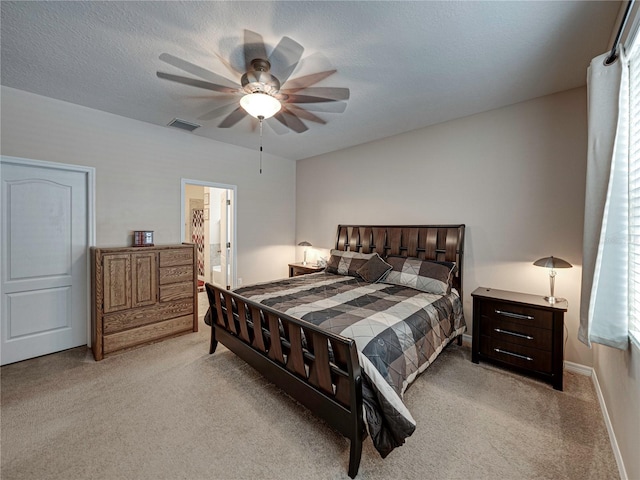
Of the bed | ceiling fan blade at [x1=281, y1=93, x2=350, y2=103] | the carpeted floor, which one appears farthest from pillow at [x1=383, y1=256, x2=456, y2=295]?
ceiling fan blade at [x1=281, y1=93, x2=350, y2=103]

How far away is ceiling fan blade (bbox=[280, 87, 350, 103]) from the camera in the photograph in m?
2.35

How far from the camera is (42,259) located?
3.00 m

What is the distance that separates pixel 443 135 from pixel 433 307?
2271 millimetres

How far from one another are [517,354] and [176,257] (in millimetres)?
3965

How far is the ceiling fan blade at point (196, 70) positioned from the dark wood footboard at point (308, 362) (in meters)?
1.89

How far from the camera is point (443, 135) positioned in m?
3.54

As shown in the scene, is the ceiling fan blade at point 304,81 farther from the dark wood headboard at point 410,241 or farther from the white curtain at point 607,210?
the dark wood headboard at point 410,241

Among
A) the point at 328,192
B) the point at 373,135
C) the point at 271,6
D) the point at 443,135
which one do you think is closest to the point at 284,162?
the point at 328,192

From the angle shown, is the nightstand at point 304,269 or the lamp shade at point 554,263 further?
the nightstand at point 304,269

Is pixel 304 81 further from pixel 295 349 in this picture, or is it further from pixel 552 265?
pixel 552 265

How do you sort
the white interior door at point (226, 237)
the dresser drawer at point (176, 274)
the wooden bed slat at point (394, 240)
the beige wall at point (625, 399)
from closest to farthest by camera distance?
the beige wall at point (625, 399) < the dresser drawer at point (176, 274) < the wooden bed slat at point (394, 240) < the white interior door at point (226, 237)

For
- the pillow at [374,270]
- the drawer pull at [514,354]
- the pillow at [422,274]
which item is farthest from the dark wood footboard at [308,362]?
the drawer pull at [514,354]

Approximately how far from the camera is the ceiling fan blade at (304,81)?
233 cm

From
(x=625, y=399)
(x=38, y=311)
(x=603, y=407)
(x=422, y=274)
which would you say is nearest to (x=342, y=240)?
(x=422, y=274)
